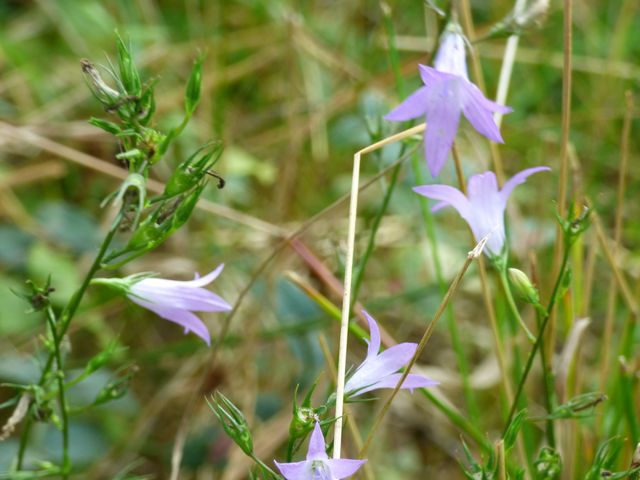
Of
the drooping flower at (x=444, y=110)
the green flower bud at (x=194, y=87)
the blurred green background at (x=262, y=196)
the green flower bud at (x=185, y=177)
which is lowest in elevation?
the blurred green background at (x=262, y=196)

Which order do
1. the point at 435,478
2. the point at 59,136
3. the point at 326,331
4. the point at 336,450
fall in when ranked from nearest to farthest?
the point at 336,450
the point at 326,331
the point at 435,478
the point at 59,136

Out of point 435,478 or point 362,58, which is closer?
point 435,478

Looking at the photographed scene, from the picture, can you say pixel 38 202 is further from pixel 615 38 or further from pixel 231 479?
pixel 615 38

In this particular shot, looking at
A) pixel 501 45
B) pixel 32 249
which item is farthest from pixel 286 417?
pixel 501 45

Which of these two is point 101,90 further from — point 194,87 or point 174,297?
point 174,297

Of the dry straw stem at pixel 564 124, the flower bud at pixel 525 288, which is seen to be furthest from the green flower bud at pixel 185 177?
the dry straw stem at pixel 564 124

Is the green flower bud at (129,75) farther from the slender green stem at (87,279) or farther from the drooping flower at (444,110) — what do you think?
the drooping flower at (444,110)
